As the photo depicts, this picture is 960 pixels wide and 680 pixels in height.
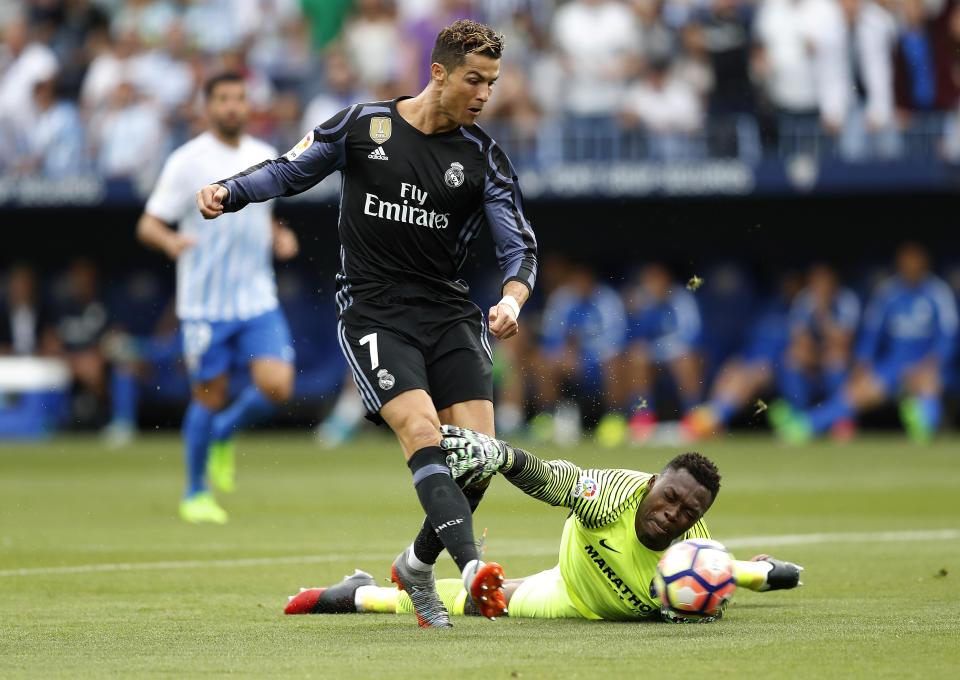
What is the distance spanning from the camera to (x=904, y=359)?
71.1ft

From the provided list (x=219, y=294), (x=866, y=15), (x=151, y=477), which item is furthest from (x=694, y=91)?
(x=219, y=294)

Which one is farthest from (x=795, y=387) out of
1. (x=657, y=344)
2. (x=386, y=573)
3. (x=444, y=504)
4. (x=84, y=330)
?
(x=444, y=504)

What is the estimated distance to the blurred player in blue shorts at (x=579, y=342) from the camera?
21250mm

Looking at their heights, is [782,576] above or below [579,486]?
below

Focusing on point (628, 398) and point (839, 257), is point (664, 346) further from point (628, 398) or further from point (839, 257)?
point (839, 257)

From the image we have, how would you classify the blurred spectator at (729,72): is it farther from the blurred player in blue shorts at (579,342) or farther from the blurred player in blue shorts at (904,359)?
the blurred player in blue shorts at (904,359)

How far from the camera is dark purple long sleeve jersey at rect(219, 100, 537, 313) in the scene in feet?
23.9

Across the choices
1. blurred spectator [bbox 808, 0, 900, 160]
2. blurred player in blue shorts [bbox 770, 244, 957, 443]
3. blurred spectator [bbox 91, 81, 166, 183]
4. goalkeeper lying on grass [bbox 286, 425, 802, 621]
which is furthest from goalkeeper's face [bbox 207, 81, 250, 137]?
blurred player in blue shorts [bbox 770, 244, 957, 443]

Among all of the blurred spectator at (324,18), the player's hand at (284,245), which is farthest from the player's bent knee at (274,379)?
the blurred spectator at (324,18)

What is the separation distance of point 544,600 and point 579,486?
72 cm

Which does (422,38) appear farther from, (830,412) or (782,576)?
(782,576)

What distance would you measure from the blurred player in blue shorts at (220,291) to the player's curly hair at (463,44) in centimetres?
482

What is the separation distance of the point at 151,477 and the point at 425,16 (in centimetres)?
764

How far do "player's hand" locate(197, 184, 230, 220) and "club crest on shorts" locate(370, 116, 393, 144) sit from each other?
70cm
